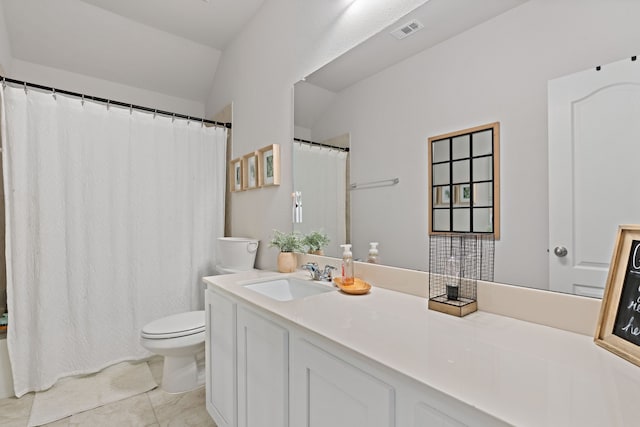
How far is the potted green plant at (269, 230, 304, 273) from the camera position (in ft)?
5.92

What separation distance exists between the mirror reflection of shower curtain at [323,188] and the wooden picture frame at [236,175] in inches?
31.1

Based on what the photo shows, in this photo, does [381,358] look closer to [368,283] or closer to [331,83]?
[368,283]

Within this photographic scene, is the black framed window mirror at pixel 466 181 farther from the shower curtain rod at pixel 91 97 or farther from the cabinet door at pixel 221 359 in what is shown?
the shower curtain rod at pixel 91 97

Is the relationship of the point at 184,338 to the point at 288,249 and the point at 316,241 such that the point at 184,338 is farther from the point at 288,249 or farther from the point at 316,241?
the point at 316,241

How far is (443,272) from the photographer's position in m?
1.15

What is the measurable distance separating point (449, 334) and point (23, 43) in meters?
3.47

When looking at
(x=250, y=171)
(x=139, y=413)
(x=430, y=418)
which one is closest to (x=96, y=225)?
(x=250, y=171)

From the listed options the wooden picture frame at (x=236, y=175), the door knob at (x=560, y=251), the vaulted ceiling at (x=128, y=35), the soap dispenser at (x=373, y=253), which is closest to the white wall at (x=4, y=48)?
the vaulted ceiling at (x=128, y=35)

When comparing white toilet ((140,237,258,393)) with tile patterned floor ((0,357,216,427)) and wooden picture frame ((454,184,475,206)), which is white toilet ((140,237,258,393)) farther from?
wooden picture frame ((454,184,475,206))

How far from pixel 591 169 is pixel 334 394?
0.93 meters

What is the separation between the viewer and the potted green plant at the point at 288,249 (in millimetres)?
1804

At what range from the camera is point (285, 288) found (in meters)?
1.69

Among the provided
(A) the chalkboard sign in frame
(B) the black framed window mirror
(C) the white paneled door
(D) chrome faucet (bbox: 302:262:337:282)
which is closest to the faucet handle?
(D) chrome faucet (bbox: 302:262:337:282)

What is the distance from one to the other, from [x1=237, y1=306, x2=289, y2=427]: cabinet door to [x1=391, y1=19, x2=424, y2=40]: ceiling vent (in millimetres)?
1273
